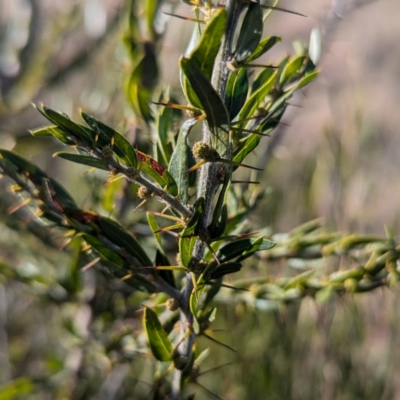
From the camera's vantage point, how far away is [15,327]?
1438 millimetres

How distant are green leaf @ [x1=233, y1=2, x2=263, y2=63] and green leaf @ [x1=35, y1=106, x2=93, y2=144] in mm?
106

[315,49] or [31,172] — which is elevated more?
[315,49]

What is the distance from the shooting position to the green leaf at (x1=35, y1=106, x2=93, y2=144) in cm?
29

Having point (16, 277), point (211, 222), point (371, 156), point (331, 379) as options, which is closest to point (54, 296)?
point (16, 277)

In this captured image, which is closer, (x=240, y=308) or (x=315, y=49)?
(x=315, y=49)

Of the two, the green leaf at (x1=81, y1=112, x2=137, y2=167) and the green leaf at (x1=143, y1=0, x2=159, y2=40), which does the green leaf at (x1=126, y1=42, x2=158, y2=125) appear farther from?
the green leaf at (x1=81, y1=112, x2=137, y2=167)

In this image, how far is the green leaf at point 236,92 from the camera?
12.4 inches

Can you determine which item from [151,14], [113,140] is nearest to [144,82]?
[151,14]

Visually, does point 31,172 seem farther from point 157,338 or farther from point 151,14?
point 151,14

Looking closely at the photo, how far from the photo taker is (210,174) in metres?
0.32

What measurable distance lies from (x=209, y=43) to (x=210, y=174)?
9 cm

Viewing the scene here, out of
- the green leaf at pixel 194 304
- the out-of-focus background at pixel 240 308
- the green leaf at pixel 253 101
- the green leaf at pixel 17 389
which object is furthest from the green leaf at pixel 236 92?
the green leaf at pixel 17 389

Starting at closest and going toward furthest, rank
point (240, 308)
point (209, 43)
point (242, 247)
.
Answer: point (209, 43), point (242, 247), point (240, 308)

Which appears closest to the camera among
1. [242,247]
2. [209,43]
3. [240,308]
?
[209,43]
